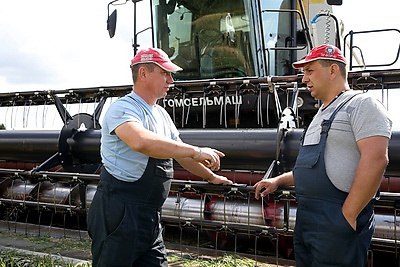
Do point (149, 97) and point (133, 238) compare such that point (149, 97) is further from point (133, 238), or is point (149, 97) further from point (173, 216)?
point (173, 216)

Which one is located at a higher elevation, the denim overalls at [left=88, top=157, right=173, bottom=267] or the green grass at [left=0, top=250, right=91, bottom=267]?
the denim overalls at [left=88, top=157, right=173, bottom=267]

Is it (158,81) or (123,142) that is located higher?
(158,81)

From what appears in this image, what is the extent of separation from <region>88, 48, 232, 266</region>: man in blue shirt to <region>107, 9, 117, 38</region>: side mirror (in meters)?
3.09

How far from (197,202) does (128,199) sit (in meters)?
1.65

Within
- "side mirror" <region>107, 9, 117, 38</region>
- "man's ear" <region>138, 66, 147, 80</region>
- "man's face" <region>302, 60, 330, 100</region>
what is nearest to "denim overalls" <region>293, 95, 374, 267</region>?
"man's face" <region>302, 60, 330, 100</region>

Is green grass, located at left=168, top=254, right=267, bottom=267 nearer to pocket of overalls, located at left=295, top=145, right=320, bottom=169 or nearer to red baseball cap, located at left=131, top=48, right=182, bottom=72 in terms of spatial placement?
pocket of overalls, located at left=295, top=145, right=320, bottom=169

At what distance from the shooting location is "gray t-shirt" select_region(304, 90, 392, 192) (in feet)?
6.47

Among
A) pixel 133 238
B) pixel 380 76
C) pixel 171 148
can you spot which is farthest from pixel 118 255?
pixel 380 76

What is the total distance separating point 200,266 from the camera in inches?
132

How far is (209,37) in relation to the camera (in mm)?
5012

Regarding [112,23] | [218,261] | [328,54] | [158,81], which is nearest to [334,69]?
[328,54]

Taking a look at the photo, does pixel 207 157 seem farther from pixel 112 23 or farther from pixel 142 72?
pixel 112 23

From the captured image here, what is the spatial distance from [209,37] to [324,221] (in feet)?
10.9

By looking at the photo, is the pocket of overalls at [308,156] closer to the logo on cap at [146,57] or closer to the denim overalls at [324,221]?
→ the denim overalls at [324,221]
